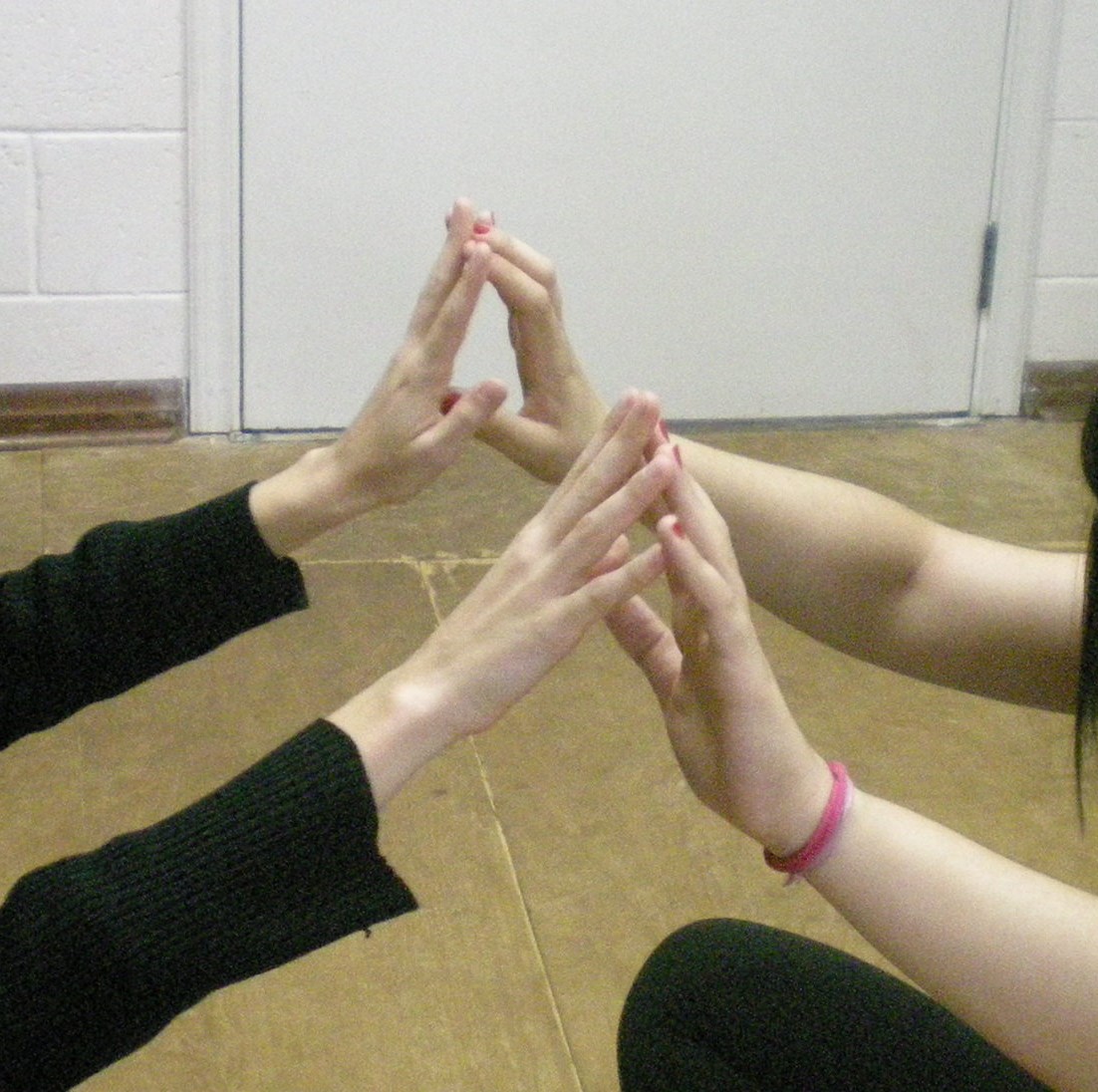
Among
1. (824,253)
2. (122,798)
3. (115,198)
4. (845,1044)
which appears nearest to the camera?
(845,1044)

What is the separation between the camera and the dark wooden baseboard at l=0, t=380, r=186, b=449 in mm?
2508

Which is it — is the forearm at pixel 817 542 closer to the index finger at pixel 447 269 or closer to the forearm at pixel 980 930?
the index finger at pixel 447 269

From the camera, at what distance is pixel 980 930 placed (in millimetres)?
743

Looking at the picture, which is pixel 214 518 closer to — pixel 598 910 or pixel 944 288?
pixel 598 910

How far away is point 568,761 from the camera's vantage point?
1.73 m

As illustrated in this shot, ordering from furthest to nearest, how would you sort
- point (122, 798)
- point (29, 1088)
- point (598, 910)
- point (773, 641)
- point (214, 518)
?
point (773, 641) < point (122, 798) < point (598, 910) < point (214, 518) < point (29, 1088)

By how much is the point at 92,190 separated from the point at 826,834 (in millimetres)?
1953

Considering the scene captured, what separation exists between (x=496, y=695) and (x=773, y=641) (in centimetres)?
128

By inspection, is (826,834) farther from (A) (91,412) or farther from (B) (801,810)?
(A) (91,412)

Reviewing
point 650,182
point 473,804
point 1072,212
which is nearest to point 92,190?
point 650,182

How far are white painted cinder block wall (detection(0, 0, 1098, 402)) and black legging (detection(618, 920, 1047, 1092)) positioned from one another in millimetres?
1731

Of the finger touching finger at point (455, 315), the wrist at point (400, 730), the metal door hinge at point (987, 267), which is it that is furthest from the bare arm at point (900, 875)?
the metal door hinge at point (987, 267)

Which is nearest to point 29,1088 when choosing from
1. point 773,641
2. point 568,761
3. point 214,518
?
point 214,518

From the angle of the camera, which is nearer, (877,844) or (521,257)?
(877,844)
